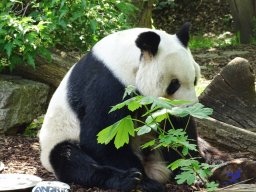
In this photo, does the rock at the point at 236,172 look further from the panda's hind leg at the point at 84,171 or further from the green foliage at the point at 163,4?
the green foliage at the point at 163,4

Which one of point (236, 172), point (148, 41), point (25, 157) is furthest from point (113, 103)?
point (25, 157)

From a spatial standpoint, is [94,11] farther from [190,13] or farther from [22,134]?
[190,13]

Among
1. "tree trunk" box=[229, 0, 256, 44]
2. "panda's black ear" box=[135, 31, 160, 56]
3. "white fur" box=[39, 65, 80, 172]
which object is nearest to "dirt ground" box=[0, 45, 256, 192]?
"white fur" box=[39, 65, 80, 172]

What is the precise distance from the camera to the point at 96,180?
13.1ft

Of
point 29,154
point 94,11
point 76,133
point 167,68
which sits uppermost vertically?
point 94,11

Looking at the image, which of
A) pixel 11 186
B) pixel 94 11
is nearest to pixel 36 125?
pixel 94 11

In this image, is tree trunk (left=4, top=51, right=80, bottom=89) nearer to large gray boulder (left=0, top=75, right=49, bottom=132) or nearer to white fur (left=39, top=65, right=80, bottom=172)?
large gray boulder (left=0, top=75, right=49, bottom=132)

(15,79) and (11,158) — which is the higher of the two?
(15,79)

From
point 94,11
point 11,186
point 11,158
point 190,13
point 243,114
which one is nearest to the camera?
point 11,186

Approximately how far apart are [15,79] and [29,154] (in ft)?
4.11

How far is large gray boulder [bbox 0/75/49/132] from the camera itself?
552 cm

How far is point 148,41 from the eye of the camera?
379 centimetres

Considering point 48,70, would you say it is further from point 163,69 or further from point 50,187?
point 50,187

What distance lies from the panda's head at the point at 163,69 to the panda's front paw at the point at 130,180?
553 mm
